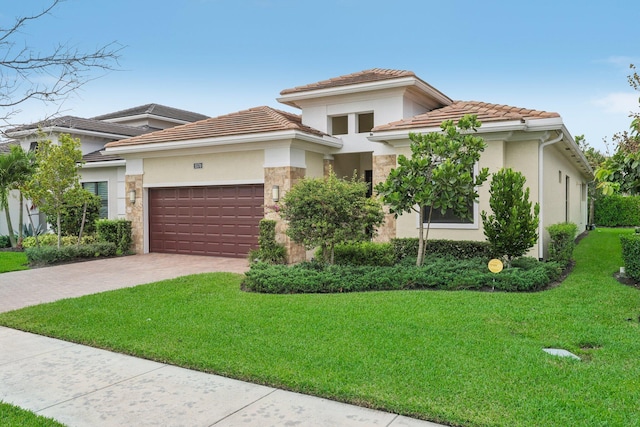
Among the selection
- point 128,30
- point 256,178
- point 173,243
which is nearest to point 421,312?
point 128,30

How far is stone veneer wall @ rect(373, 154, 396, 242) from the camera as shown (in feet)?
43.9

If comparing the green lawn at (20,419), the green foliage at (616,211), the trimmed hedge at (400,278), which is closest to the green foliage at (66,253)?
the trimmed hedge at (400,278)

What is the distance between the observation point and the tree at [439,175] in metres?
9.45

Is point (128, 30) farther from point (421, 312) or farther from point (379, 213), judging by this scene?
point (421, 312)

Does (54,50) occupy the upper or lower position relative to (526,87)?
lower

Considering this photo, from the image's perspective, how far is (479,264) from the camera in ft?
31.7

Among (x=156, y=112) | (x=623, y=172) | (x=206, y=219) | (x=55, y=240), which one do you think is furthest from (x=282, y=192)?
(x=156, y=112)

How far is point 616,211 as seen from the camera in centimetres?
3012

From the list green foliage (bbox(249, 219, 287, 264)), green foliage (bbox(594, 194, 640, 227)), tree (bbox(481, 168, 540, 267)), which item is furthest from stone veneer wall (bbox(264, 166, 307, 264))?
green foliage (bbox(594, 194, 640, 227))

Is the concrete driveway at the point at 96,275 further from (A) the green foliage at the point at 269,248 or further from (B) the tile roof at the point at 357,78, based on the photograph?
(B) the tile roof at the point at 357,78

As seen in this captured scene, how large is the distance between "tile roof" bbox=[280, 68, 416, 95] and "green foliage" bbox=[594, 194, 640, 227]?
21.1 meters

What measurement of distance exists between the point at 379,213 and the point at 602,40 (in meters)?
11.0

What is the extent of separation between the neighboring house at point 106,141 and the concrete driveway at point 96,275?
4.27 meters

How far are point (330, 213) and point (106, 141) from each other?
53.0 feet
